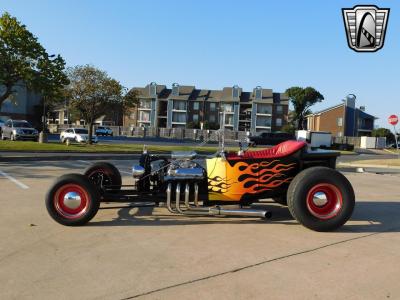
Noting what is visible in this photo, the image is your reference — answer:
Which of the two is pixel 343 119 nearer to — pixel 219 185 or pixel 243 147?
pixel 243 147

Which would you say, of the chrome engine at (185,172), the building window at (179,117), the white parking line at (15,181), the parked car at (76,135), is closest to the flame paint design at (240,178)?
the chrome engine at (185,172)

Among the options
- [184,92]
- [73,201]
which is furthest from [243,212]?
[184,92]

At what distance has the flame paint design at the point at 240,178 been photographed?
22.7 feet

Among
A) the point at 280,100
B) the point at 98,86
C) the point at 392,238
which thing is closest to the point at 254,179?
the point at 392,238

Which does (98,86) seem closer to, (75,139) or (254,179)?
(75,139)

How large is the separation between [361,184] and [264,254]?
8319 mm

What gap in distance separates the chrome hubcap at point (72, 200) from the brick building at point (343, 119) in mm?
83834

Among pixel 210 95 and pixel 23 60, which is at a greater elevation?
pixel 210 95

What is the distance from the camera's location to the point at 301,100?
98.5 meters

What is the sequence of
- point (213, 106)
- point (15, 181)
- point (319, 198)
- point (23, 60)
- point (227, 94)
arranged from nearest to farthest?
point (319, 198)
point (15, 181)
point (23, 60)
point (213, 106)
point (227, 94)

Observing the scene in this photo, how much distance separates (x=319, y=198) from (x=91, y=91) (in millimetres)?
28987

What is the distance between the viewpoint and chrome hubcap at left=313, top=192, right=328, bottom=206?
6.54m

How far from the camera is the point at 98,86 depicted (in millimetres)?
33750

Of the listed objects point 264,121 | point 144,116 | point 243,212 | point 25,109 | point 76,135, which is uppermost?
point 144,116
